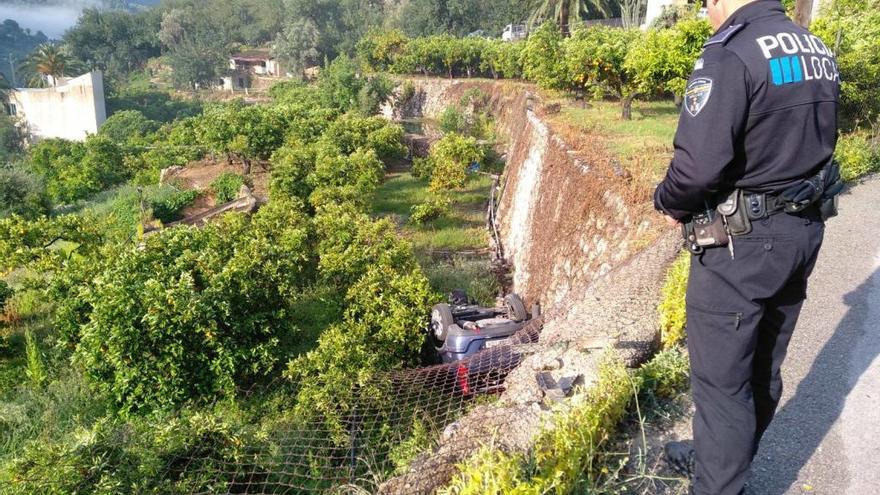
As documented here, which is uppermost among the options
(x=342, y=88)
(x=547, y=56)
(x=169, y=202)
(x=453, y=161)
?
(x=547, y=56)

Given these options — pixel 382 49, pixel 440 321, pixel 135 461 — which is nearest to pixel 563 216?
pixel 440 321

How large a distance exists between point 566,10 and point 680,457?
29.3 metres

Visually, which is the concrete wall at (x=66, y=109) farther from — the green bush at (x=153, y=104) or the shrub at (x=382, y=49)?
the shrub at (x=382, y=49)

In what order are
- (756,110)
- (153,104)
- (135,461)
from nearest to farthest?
(756,110), (135,461), (153,104)

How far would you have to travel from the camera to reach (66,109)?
137 ft

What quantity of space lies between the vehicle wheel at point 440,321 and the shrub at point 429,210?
23.6ft

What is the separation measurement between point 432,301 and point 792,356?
567 cm

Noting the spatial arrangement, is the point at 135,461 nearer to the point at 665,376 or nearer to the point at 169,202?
the point at 665,376

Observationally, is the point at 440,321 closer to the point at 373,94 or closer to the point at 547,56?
the point at 547,56

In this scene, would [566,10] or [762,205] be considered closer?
A: [762,205]

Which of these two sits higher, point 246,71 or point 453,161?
point 246,71

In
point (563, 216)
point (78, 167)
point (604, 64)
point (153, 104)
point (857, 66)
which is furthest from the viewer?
point (153, 104)

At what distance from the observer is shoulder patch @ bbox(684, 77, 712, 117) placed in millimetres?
2150

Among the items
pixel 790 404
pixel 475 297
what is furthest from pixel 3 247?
pixel 790 404
